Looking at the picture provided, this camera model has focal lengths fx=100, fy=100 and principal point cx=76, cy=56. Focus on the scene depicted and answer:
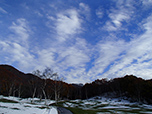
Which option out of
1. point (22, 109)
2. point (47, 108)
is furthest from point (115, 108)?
point (22, 109)

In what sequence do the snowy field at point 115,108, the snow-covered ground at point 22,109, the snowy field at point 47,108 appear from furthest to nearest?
the snowy field at point 115,108
the snowy field at point 47,108
the snow-covered ground at point 22,109

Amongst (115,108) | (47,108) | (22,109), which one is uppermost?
(22,109)

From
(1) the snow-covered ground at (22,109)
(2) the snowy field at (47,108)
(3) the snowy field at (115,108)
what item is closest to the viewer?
(1) the snow-covered ground at (22,109)

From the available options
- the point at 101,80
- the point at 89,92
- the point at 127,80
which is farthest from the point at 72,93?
the point at 127,80

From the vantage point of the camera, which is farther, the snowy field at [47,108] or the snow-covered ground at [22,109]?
the snowy field at [47,108]

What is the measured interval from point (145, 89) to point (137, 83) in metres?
4.75

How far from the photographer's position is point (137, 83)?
55.7 m

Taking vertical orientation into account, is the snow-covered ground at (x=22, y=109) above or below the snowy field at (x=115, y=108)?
above

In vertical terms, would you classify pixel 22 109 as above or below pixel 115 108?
above

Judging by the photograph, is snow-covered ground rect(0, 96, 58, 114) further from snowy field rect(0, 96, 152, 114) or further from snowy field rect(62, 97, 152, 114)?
snowy field rect(62, 97, 152, 114)

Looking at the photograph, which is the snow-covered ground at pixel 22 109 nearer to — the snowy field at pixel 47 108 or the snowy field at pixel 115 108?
the snowy field at pixel 47 108

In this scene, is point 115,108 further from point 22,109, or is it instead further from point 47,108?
point 22,109

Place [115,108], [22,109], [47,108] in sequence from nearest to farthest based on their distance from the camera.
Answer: [22,109], [47,108], [115,108]

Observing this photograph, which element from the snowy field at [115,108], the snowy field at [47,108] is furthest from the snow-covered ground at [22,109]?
the snowy field at [115,108]
